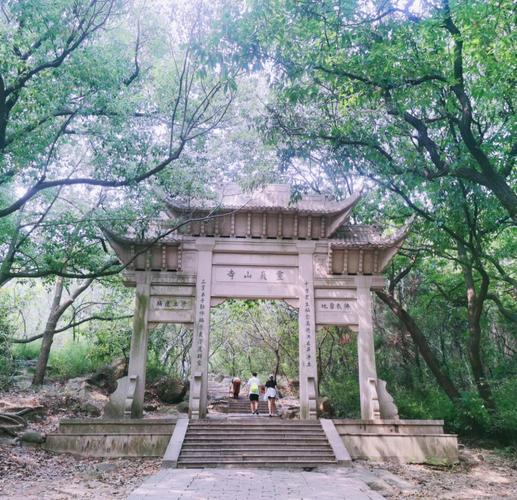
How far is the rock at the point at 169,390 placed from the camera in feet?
56.0

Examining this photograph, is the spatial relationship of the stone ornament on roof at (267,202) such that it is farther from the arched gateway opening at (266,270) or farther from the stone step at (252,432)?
the stone step at (252,432)

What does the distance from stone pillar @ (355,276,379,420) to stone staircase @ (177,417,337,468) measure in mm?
1400

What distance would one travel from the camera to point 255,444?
9.29 meters

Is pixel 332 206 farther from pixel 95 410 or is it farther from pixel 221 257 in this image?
pixel 95 410

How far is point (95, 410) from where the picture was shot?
43.9 feet

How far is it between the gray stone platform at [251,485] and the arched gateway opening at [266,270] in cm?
329

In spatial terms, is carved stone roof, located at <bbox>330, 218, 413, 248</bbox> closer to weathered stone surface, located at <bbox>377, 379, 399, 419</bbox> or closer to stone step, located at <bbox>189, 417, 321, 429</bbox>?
weathered stone surface, located at <bbox>377, 379, 399, 419</bbox>

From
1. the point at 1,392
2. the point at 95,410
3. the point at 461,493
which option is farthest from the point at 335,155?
the point at 1,392

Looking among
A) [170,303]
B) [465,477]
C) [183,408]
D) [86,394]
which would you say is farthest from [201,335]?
[465,477]

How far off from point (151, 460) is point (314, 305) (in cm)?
516

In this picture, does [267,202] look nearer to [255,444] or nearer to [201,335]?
[201,335]

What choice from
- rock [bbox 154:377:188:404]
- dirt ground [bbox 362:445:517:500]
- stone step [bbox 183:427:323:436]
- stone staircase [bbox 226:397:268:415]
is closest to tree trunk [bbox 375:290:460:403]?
dirt ground [bbox 362:445:517:500]

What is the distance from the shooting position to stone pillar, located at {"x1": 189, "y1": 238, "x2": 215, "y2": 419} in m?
10.6

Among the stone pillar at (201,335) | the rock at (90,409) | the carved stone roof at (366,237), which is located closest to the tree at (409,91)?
the carved stone roof at (366,237)
